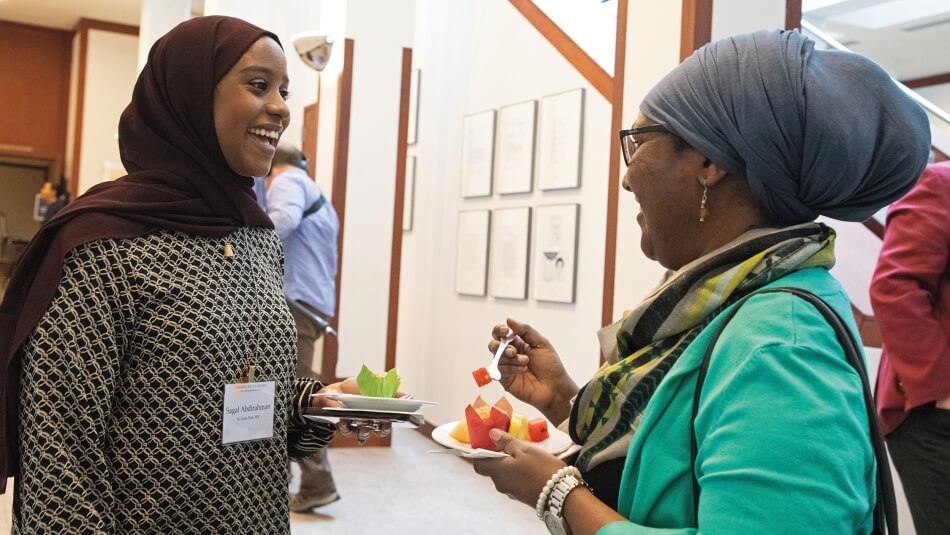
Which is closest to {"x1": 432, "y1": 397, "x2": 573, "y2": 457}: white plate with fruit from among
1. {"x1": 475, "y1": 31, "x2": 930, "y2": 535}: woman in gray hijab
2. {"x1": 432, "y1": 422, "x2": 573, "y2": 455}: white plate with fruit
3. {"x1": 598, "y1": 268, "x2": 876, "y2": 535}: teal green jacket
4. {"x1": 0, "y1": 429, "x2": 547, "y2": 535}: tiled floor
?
{"x1": 432, "y1": 422, "x2": 573, "y2": 455}: white plate with fruit

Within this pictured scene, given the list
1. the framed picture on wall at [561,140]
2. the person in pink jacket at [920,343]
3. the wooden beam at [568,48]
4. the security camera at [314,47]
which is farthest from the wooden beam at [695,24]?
the security camera at [314,47]

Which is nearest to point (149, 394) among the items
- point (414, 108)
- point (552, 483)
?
point (552, 483)

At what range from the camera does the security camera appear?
5.79 meters

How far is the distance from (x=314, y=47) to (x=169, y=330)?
4705 mm

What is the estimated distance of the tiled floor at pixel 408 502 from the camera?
4266 mm

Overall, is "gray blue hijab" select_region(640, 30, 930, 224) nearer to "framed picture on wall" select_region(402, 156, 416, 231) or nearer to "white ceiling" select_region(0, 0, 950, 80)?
"framed picture on wall" select_region(402, 156, 416, 231)

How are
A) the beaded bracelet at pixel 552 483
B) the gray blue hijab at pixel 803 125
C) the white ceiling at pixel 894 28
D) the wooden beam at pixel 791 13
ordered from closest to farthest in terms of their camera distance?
the gray blue hijab at pixel 803 125
the beaded bracelet at pixel 552 483
the wooden beam at pixel 791 13
the white ceiling at pixel 894 28

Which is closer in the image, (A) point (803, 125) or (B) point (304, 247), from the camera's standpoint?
(A) point (803, 125)

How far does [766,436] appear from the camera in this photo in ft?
3.07

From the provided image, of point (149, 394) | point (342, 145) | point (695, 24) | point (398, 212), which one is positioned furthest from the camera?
point (398, 212)

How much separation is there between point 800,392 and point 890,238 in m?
1.60

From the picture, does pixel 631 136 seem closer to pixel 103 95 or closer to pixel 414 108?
pixel 414 108

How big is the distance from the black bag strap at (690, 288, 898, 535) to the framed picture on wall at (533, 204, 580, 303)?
407 cm

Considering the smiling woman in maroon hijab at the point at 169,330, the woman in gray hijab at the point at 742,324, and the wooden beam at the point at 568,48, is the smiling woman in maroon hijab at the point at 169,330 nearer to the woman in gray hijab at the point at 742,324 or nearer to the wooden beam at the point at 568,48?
the woman in gray hijab at the point at 742,324
